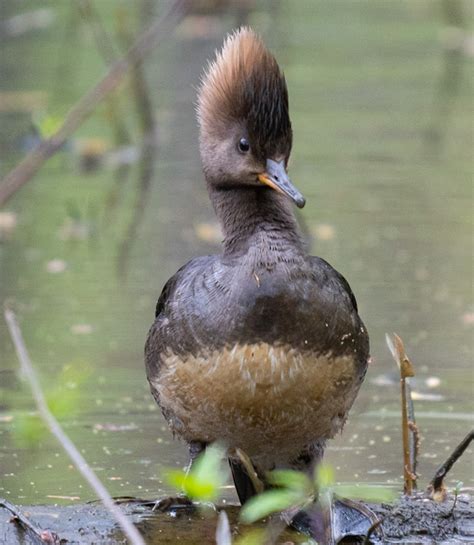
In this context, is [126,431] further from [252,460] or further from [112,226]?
[112,226]

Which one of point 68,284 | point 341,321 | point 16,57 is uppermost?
point 16,57

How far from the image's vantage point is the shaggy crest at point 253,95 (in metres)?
4.75

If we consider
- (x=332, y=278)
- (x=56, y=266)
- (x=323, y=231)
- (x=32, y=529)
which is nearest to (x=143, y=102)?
(x=323, y=231)

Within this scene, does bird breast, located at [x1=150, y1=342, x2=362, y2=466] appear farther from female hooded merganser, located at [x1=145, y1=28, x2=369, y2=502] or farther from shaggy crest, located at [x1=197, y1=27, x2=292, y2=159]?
shaggy crest, located at [x1=197, y1=27, x2=292, y2=159]

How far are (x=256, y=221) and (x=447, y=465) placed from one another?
1.08 meters

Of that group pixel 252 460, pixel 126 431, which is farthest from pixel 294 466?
pixel 126 431

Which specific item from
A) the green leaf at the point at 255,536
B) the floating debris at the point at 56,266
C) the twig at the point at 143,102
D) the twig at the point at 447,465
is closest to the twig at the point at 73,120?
the green leaf at the point at 255,536

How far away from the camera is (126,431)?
613 centimetres

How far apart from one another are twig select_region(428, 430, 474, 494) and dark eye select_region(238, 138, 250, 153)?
1232mm

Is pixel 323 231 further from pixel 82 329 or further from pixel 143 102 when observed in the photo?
pixel 82 329

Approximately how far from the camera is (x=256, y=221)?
486 cm

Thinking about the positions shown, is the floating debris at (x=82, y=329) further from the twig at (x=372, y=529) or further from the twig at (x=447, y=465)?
the twig at (x=372, y=529)

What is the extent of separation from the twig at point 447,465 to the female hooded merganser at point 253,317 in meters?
0.39

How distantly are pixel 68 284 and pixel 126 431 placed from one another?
2442 mm
